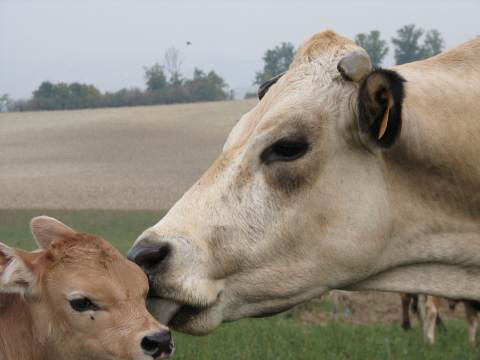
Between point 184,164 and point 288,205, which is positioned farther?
point 184,164

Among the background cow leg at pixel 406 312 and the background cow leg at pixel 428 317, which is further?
the background cow leg at pixel 406 312

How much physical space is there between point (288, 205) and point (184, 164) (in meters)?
62.1

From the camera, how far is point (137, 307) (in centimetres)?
508

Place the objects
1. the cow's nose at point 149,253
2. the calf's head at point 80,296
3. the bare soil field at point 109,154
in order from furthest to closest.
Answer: the bare soil field at point 109,154 → the calf's head at point 80,296 → the cow's nose at point 149,253

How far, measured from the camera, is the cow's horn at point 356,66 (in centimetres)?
449

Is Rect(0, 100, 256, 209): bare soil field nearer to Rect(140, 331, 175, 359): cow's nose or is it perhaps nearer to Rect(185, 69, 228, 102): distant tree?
Rect(185, 69, 228, 102): distant tree

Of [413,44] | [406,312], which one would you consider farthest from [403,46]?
[406,312]

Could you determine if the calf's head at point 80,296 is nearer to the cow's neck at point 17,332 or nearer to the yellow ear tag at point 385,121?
the cow's neck at point 17,332

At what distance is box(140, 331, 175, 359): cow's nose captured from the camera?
15.4 ft

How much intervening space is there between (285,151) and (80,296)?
167 cm

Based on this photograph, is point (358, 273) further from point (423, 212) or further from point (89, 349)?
point (89, 349)

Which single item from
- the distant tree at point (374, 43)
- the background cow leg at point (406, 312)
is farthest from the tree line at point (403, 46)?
the background cow leg at point (406, 312)

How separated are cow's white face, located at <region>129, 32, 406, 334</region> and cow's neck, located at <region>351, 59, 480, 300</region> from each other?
12 cm

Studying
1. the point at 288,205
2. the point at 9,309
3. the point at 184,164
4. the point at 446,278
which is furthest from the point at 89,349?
the point at 184,164
